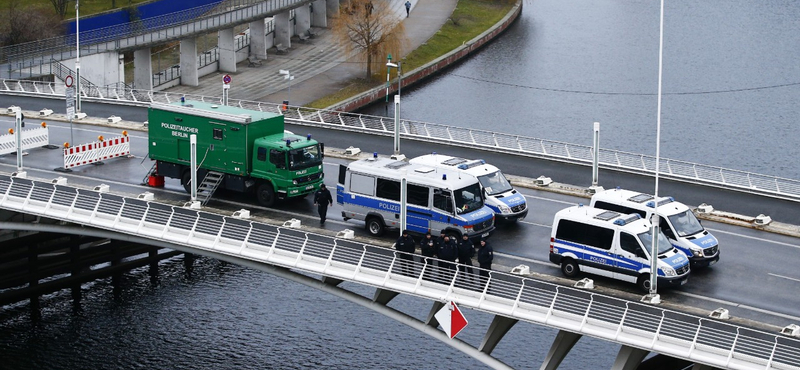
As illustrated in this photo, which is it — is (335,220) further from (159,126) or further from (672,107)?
(672,107)

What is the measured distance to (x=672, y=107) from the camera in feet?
315

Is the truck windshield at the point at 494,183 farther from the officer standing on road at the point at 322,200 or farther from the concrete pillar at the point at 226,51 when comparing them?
the concrete pillar at the point at 226,51

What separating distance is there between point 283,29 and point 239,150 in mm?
65602

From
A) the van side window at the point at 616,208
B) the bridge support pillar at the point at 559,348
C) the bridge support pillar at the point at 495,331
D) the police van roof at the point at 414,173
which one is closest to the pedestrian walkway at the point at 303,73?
the police van roof at the point at 414,173

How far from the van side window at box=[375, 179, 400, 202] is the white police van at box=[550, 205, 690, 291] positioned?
20.0 feet

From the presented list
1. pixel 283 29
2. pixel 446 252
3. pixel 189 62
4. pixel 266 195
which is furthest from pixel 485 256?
pixel 283 29

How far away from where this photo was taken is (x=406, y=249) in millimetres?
41281

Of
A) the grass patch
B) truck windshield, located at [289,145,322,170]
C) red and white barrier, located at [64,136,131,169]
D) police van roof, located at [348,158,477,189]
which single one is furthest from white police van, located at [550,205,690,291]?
the grass patch

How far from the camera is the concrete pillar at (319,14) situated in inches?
4751

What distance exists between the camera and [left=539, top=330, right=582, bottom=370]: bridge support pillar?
38781 mm

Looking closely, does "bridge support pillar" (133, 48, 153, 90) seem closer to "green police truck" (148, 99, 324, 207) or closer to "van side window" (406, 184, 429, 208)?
"green police truck" (148, 99, 324, 207)

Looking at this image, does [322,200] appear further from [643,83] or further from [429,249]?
[643,83]

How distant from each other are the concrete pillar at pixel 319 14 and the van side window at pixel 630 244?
84127 mm

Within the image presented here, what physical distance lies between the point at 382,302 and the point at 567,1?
103 metres
